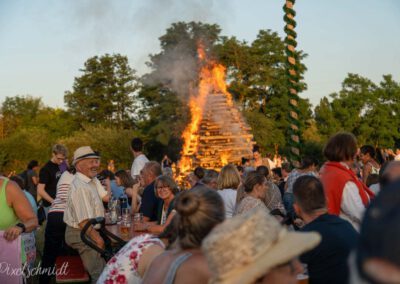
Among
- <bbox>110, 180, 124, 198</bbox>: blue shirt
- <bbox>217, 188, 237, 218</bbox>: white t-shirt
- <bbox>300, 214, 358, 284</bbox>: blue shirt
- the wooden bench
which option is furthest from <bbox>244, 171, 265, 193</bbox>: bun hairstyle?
<bbox>110, 180, 124, 198</bbox>: blue shirt

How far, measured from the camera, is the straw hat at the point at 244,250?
2008mm

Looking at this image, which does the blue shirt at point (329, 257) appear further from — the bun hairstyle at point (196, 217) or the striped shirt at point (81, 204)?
the striped shirt at point (81, 204)

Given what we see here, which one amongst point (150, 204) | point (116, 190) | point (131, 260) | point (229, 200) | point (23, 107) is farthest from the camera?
point (23, 107)

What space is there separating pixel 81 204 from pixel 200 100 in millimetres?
20022

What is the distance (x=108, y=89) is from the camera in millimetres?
64812

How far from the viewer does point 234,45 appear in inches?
2046

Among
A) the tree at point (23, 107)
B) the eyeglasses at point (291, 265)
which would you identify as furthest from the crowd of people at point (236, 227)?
the tree at point (23, 107)

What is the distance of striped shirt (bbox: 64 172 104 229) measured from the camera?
267 inches

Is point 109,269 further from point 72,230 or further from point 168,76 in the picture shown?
point 168,76

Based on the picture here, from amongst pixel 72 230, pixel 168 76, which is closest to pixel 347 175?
pixel 72 230

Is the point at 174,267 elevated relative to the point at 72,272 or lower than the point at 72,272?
elevated

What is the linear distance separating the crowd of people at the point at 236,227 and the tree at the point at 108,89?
55.0 metres

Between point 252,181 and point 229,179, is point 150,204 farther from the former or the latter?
point 252,181

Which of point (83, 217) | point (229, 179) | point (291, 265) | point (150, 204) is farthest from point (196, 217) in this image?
point (229, 179)
